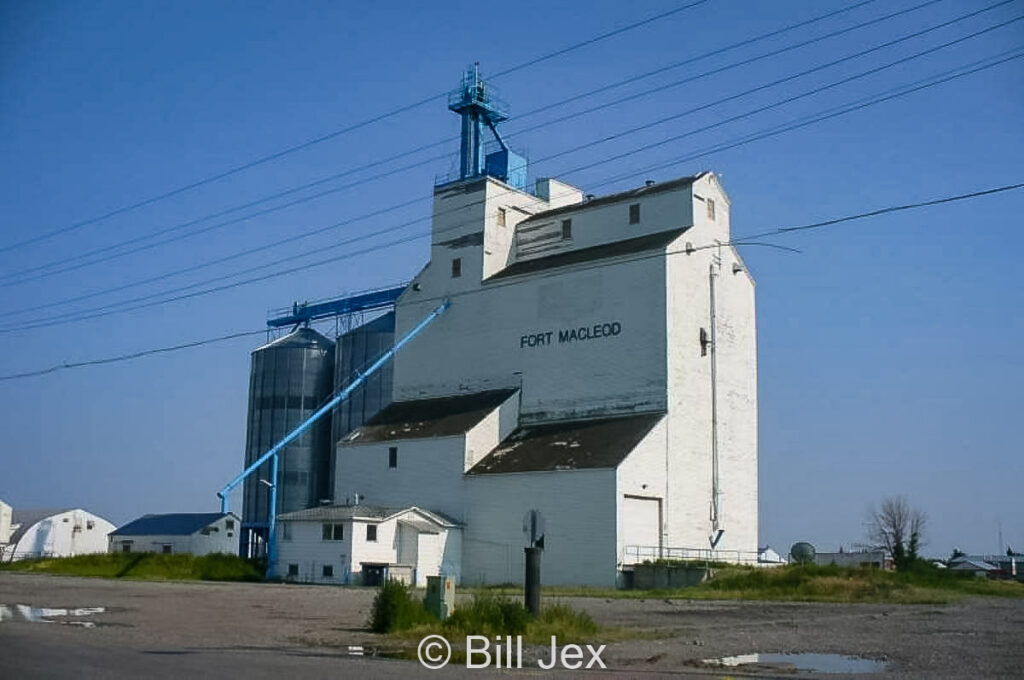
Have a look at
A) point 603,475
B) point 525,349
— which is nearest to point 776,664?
point 603,475

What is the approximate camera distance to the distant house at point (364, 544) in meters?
46.2

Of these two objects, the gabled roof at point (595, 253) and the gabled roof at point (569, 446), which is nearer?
the gabled roof at point (569, 446)

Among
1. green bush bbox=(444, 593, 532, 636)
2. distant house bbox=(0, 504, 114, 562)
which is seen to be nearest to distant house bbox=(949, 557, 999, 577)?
green bush bbox=(444, 593, 532, 636)

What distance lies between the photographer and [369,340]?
62906 millimetres

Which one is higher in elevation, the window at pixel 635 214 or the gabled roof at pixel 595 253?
the window at pixel 635 214

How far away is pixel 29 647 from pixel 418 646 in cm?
573

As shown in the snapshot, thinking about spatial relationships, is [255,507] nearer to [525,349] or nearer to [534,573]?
[525,349]

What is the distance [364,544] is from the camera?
1829 inches

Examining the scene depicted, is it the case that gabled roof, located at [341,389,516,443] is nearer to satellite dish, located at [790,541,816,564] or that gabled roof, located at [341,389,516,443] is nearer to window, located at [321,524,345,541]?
window, located at [321,524,345,541]

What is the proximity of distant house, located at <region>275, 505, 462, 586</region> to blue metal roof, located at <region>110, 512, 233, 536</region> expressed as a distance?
57.3ft

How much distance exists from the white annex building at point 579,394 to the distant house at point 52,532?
48429 mm

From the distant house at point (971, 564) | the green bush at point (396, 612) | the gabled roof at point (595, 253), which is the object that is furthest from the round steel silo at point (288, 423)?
the distant house at point (971, 564)

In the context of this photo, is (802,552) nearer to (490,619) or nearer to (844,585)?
(844,585)

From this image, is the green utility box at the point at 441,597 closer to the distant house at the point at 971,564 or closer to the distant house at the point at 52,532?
the distant house at the point at 971,564
